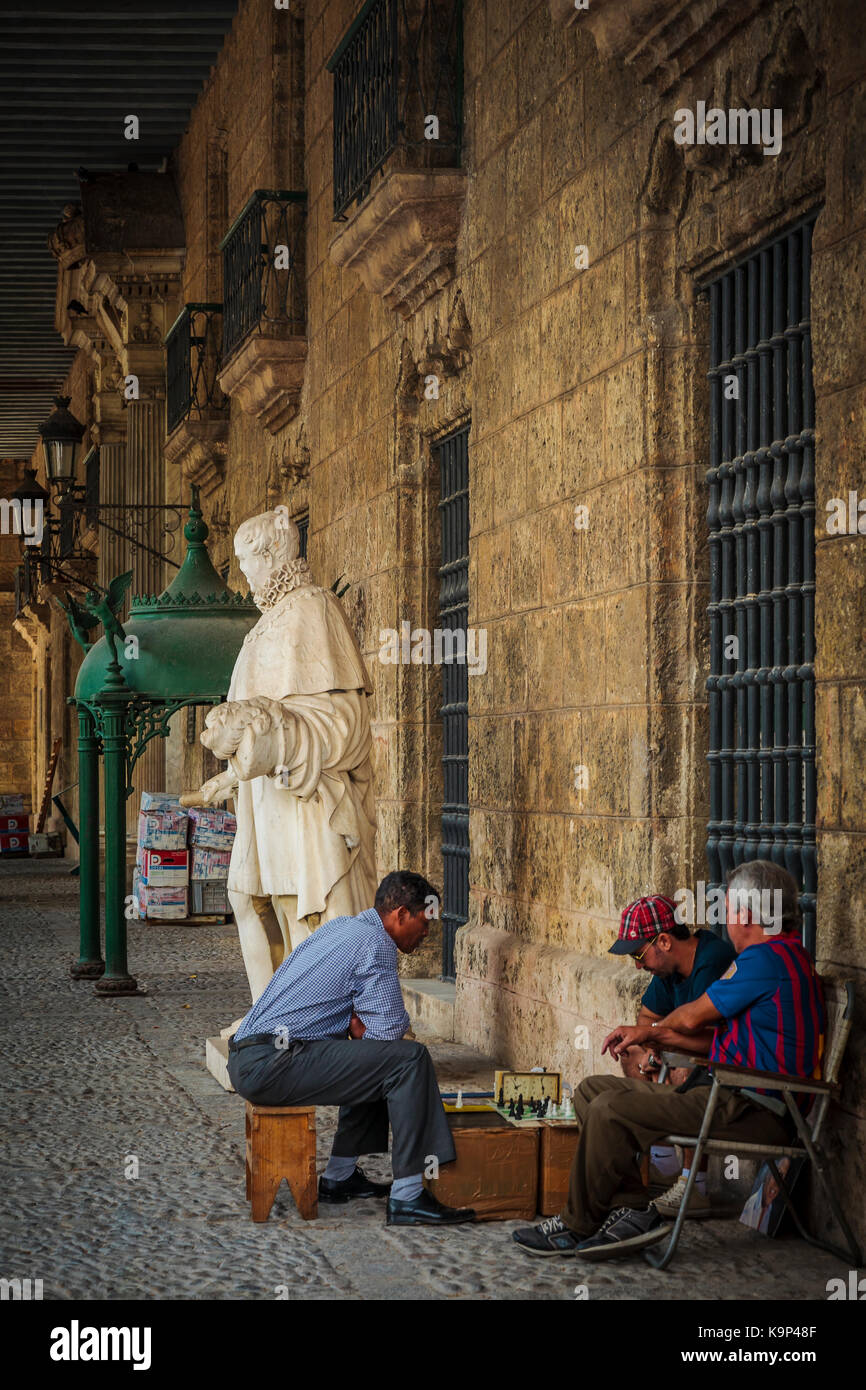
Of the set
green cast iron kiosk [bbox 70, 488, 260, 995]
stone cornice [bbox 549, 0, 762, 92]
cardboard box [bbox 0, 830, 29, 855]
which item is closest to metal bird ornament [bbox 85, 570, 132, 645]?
green cast iron kiosk [bbox 70, 488, 260, 995]

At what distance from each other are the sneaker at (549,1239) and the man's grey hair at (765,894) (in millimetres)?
1052

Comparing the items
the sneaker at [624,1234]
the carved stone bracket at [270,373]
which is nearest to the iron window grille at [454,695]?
the carved stone bracket at [270,373]

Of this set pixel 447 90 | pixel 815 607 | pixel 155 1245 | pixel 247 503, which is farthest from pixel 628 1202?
pixel 247 503

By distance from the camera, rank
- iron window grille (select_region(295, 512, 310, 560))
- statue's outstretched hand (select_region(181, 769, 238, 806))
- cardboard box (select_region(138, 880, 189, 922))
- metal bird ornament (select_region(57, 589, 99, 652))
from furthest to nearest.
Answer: cardboard box (select_region(138, 880, 189, 922)) → iron window grille (select_region(295, 512, 310, 560)) → metal bird ornament (select_region(57, 589, 99, 652)) → statue's outstretched hand (select_region(181, 769, 238, 806))

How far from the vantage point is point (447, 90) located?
30.9 ft

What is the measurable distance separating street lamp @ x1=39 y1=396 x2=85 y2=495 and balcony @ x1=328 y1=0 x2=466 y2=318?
12382 mm

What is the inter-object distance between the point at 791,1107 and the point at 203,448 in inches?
548

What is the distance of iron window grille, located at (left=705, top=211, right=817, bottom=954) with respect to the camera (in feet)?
19.3

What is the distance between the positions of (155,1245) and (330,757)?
2.48 m

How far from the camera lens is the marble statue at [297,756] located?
7348 mm

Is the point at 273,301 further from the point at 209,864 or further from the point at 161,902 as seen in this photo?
the point at 161,902

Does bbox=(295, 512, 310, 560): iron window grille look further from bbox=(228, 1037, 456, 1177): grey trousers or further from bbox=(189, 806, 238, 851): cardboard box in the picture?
bbox=(228, 1037, 456, 1177): grey trousers

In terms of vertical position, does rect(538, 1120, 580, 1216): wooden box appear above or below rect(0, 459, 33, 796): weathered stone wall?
below
